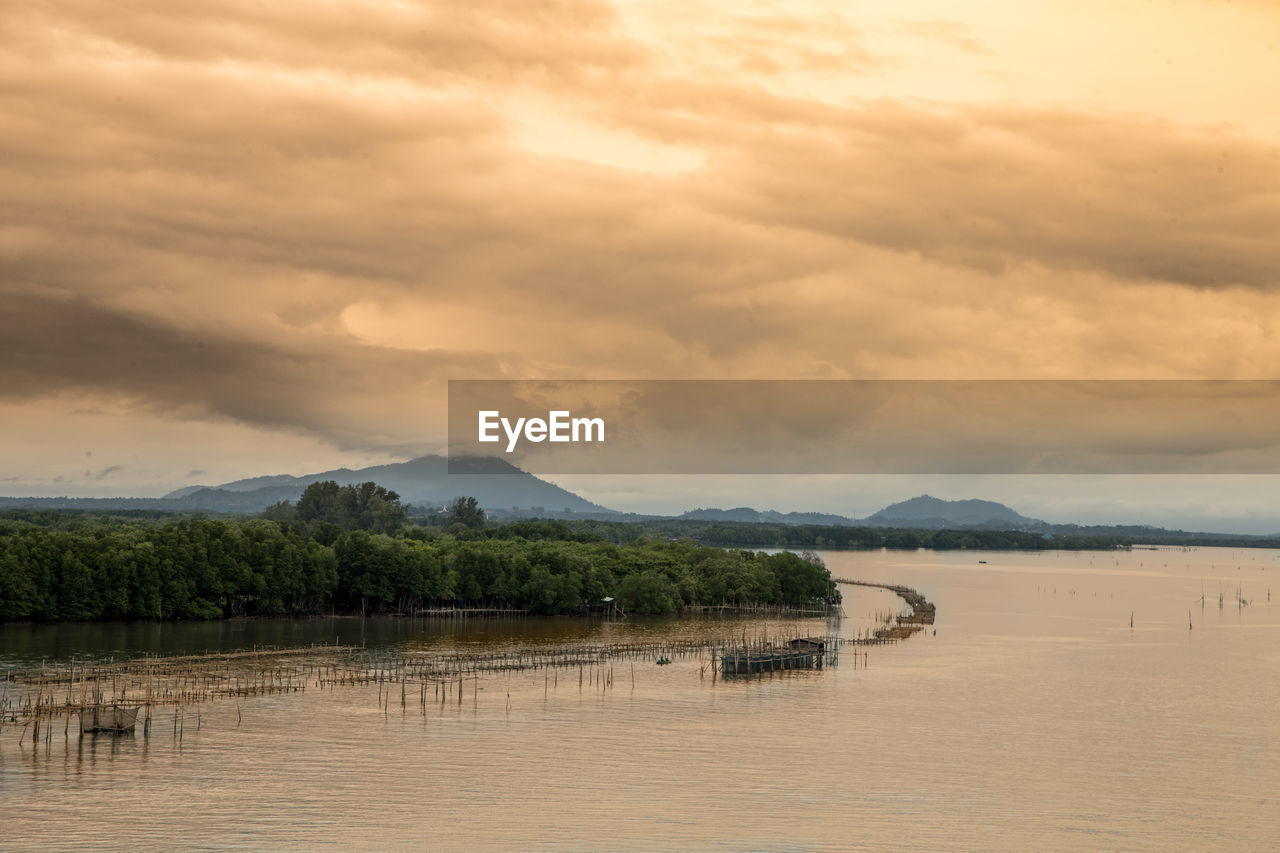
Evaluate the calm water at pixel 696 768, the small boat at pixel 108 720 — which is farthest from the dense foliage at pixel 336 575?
the small boat at pixel 108 720

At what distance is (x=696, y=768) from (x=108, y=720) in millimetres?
26390

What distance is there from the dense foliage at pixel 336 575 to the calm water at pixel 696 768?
13830 millimetres

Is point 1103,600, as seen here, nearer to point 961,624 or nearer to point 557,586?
point 961,624

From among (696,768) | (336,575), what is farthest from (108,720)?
(336,575)

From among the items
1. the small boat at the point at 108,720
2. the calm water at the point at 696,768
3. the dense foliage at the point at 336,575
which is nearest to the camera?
the calm water at the point at 696,768

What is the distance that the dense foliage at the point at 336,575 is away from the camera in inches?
3875

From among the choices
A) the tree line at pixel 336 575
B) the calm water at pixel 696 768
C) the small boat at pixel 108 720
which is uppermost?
the tree line at pixel 336 575

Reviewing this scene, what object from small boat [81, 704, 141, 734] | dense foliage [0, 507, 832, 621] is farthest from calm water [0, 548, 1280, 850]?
dense foliage [0, 507, 832, 621]

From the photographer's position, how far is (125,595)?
99438 millimetres

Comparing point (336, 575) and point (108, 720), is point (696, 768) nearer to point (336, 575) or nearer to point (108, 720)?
point (108, 720)

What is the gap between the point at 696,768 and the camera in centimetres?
5125

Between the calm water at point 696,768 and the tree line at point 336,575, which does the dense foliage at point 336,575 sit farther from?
the calm water at point 696,768

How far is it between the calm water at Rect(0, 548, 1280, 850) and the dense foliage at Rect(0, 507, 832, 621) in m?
13.8

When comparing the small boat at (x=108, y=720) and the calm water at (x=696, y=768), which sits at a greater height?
the small boat at (x=108, y=720)
